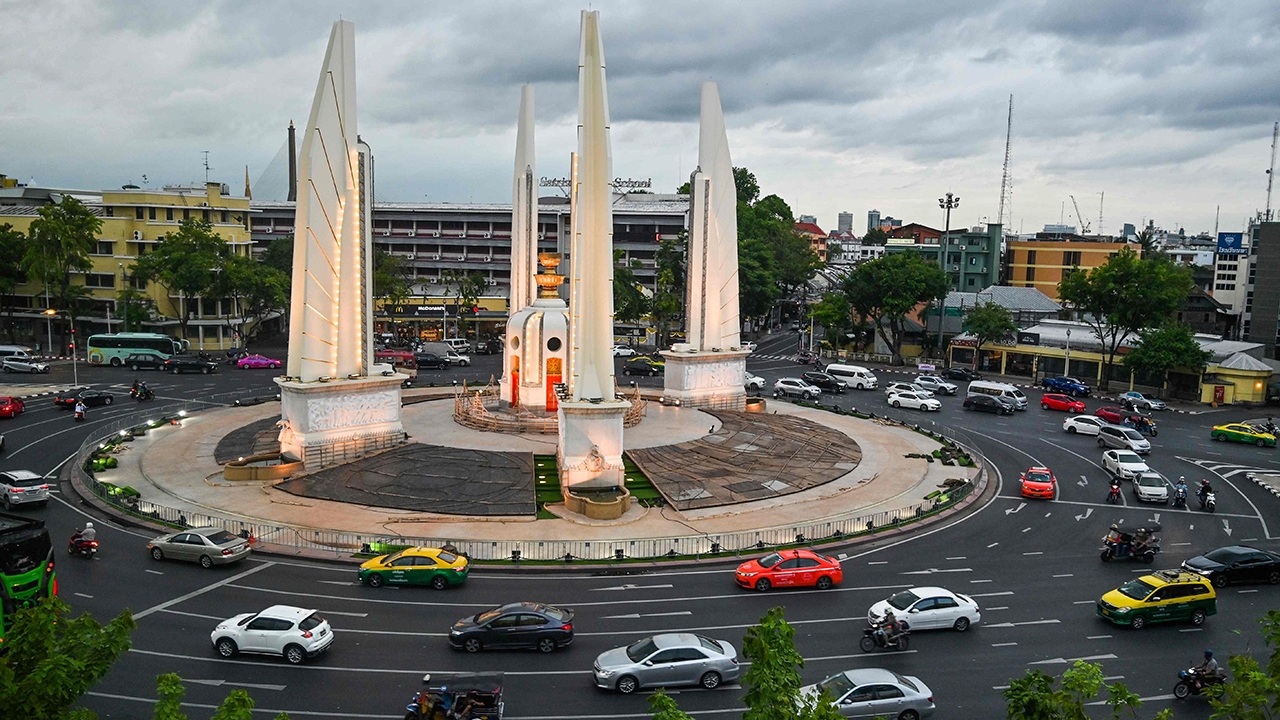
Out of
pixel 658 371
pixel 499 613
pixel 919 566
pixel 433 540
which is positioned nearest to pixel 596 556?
pixel 433 540

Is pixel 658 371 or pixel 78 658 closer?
pixel 78 658

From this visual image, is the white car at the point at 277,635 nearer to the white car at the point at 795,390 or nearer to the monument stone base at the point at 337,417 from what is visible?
the monument stone base at the point at 337,417

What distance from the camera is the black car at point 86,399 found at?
190 ft

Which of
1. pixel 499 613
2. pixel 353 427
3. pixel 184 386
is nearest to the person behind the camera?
pixel 499 613

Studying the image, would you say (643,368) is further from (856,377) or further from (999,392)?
(999,392)

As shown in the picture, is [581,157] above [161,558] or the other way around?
above

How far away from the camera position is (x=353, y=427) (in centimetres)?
4247

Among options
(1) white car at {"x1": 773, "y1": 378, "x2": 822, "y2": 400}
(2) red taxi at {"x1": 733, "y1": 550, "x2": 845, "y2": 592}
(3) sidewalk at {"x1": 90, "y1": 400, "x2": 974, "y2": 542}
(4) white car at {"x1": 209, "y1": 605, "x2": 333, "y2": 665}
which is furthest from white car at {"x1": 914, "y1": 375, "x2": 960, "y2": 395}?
(4) white car at {"x1": 209, "y1": 605, "x2": 333, "y2": 665}

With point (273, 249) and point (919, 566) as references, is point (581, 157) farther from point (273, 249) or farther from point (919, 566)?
point (273, 249)

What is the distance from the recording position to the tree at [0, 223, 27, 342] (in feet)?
280

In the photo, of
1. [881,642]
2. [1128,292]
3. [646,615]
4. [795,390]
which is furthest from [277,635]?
[1128,292]

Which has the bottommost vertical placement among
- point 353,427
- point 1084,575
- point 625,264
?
point 1084,575

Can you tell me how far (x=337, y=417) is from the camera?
41906 millimetres

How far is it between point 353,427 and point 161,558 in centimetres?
1327
